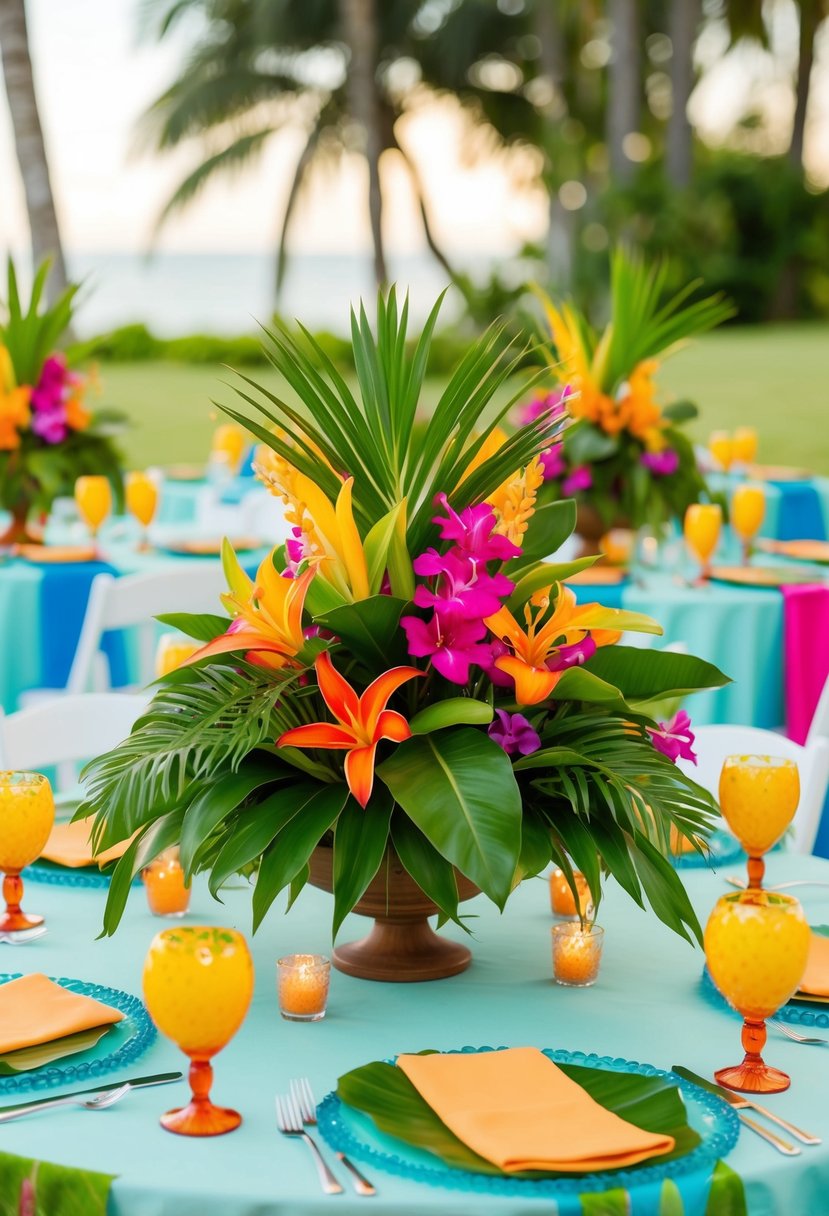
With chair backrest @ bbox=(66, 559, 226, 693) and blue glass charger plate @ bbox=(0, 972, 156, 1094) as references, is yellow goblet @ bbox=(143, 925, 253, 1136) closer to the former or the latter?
blue glass charger plate @ bbox=(0, 972, 156, 1094)

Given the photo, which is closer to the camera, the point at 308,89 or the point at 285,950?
the point at 285,950

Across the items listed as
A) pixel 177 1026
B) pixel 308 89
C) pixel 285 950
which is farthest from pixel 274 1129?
pixel 308 89

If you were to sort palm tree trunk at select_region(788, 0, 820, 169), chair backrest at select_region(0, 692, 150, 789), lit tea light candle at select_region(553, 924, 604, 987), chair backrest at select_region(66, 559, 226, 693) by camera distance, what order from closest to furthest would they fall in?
lit tea light candle at select_region(553, 924, 604, 987) → chair backrest at select_region(0, 692, 150, 789) → chair backrest at select_region(66, 559, 226, 693) → palm tree trunk at select_region(788, 0, 820, 169)

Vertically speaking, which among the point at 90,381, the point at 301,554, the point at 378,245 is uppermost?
the point at 378,245

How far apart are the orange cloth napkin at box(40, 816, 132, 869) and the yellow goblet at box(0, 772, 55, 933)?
133 millimetres

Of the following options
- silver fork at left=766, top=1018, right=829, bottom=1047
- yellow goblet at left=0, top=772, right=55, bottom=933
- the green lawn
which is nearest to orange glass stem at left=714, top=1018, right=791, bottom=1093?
silver fork at left=766, top=1018, right=829, bottom=1047

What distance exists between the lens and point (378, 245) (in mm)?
15109

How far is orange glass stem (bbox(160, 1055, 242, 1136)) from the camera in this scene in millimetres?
1336

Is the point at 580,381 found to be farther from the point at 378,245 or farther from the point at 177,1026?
the point at 378,245

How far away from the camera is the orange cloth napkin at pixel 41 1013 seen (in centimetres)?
150

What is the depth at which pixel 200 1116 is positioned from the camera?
4.41ft

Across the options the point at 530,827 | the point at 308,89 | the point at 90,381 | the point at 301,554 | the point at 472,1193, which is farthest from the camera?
the point at 308,89

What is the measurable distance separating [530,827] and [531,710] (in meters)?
0.14

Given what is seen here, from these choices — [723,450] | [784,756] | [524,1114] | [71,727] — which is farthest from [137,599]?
[723,450]
